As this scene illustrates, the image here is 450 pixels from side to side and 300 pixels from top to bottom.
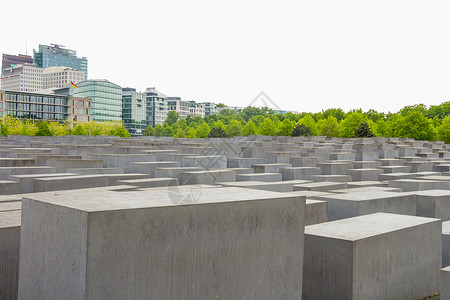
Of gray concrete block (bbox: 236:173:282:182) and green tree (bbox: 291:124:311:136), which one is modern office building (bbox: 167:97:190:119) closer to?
green tree (bbox: 291:124:311:136)

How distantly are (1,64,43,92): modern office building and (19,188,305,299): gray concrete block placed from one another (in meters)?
183

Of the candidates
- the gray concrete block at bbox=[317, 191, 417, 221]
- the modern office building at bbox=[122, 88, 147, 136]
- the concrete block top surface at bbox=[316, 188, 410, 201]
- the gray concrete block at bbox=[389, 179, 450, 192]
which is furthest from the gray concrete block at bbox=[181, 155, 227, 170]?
the modern office building at bbox=[122, 88, 147, 136]

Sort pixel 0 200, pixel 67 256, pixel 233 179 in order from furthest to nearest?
pixel 233 179, pixel 0 200, pixel 67 256

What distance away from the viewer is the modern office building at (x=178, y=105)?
15325 centimetres

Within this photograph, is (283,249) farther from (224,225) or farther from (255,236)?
(224,225)

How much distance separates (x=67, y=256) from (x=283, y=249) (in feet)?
6.70

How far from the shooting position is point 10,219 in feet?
16.3

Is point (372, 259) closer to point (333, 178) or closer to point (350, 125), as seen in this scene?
point (333, 178)

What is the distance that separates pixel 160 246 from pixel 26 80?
18743 cm

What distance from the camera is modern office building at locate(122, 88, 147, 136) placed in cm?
11719

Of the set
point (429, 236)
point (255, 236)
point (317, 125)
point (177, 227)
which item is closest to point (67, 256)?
point (177, 227)

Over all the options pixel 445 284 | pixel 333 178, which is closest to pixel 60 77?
pixel 333 178

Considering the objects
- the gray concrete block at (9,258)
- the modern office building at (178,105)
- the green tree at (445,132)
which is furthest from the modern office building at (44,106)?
the gray concrete block at (9,258)

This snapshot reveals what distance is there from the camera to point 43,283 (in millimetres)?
3520
